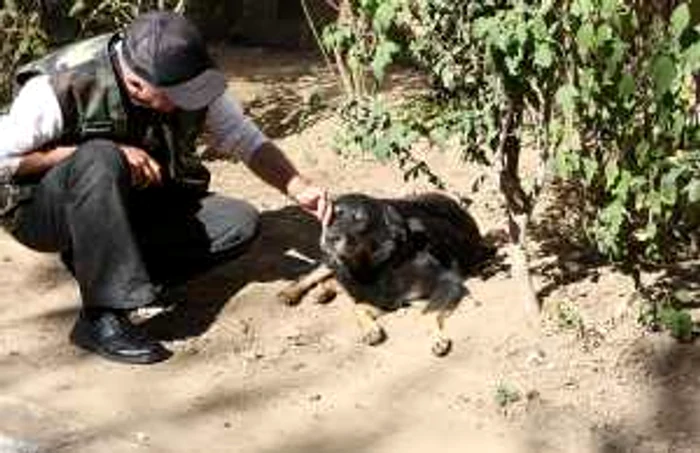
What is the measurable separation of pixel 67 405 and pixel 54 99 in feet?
3.34

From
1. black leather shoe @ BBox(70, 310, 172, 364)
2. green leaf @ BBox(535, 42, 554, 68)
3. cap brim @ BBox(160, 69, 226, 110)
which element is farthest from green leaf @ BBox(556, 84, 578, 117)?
black leather shoe @ BBox(70, 310, 172, 364)

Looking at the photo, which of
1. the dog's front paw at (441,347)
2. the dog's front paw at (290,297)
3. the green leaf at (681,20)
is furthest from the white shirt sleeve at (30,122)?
the green leaf at (681,20)

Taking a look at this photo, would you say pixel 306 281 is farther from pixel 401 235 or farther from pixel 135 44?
pixel 135 44

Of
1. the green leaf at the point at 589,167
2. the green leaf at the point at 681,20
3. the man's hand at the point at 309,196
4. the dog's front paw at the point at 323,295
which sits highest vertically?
the green leaf at the point at 681,20

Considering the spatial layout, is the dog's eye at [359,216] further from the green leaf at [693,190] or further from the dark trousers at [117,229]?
the green leaf at [693,190]

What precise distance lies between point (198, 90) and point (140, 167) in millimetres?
368

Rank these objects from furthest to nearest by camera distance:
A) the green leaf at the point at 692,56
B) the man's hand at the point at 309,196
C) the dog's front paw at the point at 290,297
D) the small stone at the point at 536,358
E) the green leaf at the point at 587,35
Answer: the dog's front paw at the point at 290,297, the man's hand at the point at 309,196, the small stone at the point at 536,358, the green leaf at the point at 587,35, the green leaf at the point at 692,56

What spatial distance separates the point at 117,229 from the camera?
15.6ft

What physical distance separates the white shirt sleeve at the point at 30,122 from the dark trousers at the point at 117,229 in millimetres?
121

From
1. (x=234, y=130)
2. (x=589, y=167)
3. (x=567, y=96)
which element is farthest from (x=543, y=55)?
(x=234, y=130)

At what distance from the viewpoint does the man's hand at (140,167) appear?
4.84m

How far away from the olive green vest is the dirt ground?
70cm

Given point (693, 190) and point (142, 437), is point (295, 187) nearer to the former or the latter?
point (142, 437)

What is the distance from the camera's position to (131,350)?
4.84m
